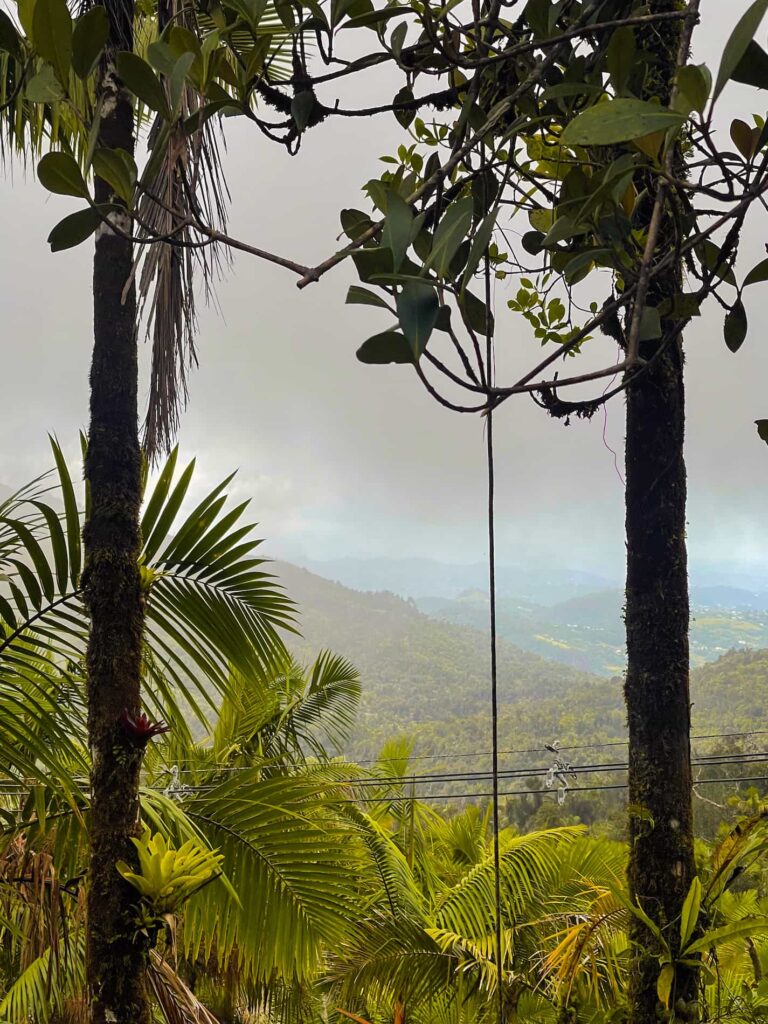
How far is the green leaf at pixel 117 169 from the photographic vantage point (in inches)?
21.9

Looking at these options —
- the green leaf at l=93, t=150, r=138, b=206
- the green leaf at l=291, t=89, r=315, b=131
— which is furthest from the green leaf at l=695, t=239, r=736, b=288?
the green leaf at l=93, t=150, r=138, b=206

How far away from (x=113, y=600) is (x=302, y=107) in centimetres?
102

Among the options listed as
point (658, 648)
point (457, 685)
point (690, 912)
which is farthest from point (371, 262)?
point (457, 685)

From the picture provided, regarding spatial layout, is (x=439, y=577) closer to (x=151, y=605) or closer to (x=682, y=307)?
(x=151, y=605)

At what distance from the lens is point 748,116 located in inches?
34.3

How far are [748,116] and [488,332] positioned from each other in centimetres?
52

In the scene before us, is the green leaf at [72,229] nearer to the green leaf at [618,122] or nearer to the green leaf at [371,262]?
Result: the green leaf at [371,262]

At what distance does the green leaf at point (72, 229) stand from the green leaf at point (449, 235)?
0.84 ft

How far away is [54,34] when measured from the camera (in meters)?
0.55

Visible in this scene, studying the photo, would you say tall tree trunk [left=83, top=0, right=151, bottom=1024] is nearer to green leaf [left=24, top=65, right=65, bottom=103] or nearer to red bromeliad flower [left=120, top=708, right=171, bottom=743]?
red bromeliad flower [left=120, top=708, right=171, bottom=743]

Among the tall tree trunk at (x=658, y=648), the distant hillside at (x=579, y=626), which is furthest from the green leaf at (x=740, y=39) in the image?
the distant hillside at (x=579, y=626)

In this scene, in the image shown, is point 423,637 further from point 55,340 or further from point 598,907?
point 55,340

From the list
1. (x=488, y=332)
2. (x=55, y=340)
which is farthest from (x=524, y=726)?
(x=55, y=340)

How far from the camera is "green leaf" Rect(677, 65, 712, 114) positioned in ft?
1.46
